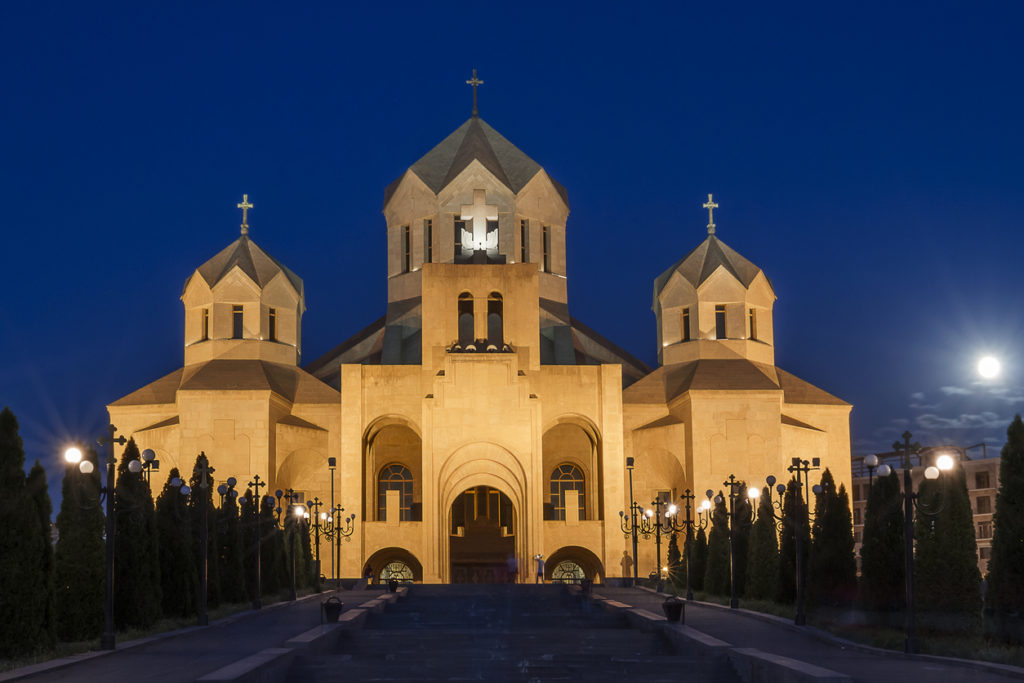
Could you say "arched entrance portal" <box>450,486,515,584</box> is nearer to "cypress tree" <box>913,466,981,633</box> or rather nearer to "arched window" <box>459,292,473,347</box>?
"arched window" <box>459,292,473,347</box>

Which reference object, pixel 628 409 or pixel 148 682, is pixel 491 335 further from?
pixel 148 682

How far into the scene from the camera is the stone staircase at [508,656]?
13.1m

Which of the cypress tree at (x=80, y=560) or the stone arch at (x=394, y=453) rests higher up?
the stone arch at (x=394, y=453)

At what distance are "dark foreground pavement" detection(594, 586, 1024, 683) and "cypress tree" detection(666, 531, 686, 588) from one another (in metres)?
11.6

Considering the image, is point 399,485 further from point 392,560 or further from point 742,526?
point 742,526

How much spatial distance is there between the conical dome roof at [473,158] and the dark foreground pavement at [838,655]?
29.8 m

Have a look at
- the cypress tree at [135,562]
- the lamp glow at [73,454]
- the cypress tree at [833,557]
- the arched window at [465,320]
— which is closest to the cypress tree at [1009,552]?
the cypress tree at [833,557]

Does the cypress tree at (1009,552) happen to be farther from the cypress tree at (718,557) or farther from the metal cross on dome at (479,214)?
the metal cross on dome at (479,214)

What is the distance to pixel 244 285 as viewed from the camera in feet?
151

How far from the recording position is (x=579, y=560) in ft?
150

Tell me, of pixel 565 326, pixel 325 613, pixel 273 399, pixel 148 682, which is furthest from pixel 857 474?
pixel 148 682

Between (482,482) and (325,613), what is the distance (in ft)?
88.0

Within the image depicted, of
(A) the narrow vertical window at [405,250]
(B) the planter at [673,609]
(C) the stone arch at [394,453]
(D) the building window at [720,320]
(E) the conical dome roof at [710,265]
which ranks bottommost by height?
(B) the planter at [673,609]

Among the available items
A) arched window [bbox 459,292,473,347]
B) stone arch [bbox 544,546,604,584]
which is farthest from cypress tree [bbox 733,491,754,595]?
arched window [bbox 459,292,473,347]
